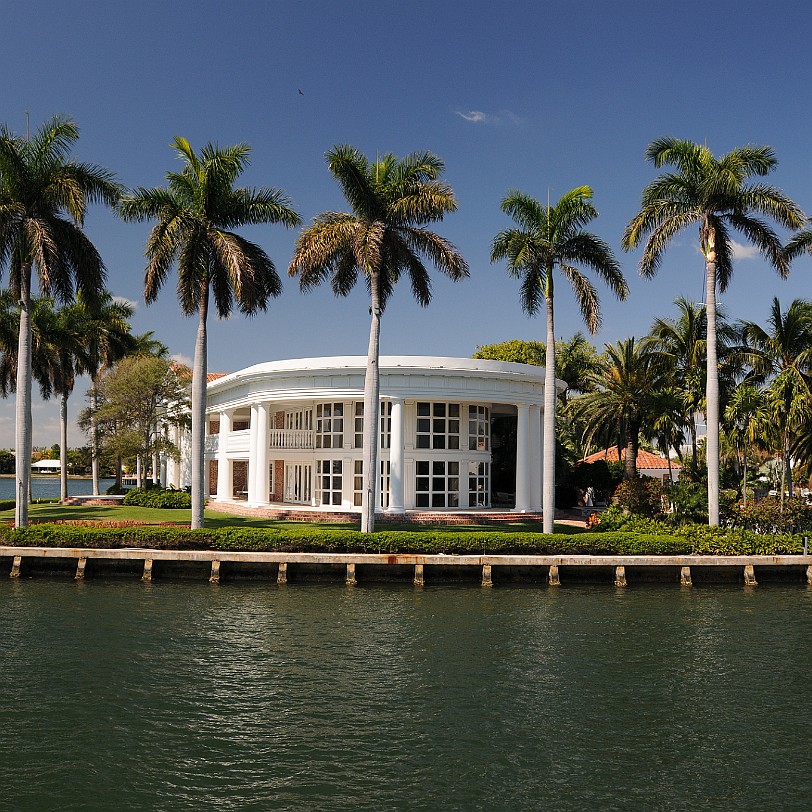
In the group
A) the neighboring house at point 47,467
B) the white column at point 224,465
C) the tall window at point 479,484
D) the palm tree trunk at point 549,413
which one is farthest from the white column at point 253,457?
the neighboring house at point 47,467

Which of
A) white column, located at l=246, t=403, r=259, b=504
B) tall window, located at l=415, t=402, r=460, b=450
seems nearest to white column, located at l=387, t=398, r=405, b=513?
tall window, located at l=415, t=402, r=460, b=450

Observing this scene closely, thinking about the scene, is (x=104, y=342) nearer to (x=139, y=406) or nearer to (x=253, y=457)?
(x=139, y=406)

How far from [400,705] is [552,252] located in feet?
73.7

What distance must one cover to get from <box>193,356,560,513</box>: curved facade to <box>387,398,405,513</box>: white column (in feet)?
0.16

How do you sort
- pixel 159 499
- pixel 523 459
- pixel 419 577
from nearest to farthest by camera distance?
pixel 419 577 < pixel 523 459 < pixel 159 499

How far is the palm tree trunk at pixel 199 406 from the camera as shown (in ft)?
96.0

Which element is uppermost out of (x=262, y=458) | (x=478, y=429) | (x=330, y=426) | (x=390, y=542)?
(x=330, y=426)

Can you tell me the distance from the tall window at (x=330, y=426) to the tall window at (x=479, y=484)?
7.21 m

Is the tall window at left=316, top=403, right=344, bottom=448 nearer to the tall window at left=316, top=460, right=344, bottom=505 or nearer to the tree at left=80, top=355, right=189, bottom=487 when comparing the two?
the tall window at left=316, top=460, right=344, bottom=505

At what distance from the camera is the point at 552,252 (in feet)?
104

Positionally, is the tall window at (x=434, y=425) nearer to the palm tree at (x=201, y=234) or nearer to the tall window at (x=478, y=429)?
the tall window at (x=478, y=429)

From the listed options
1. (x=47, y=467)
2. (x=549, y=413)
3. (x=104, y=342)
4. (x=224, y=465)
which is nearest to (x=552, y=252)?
(x=549, y=413)

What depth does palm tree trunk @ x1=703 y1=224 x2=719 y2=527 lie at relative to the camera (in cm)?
2962

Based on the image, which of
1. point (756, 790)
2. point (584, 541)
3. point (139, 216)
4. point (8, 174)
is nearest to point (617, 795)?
point (756, 790)
